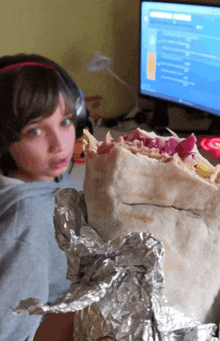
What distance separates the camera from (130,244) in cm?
42

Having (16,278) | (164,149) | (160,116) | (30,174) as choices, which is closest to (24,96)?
(30,174)

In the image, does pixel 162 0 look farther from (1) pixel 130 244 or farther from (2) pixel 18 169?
(1) pixel 130 244

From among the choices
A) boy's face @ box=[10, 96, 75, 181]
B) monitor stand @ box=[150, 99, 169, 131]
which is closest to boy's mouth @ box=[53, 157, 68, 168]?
boy's face @ box=[10, 96, 75, 181]

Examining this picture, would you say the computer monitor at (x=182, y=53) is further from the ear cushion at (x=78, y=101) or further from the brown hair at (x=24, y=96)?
the brown hair at (x=24, y=96)

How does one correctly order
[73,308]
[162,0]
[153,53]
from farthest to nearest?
[153,53]
[162,0]
[73,308]

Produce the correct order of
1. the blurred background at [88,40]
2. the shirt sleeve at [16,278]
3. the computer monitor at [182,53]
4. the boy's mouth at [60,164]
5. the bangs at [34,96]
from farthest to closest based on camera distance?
the blurred background at [88,40], the computer monitor at [182,53], the boy's mouth at [60,164], the bangs at [34,96], the shirt sleeve at [16,278]

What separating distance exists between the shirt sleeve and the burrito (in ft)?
1.52

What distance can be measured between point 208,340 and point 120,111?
1679 millimetres

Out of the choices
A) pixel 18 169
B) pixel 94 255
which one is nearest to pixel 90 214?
pixel 94 255

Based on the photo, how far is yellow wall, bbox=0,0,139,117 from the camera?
1.70 meters

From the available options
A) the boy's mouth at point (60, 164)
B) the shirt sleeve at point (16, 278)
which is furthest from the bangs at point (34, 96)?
the shirt sleeve at point (16, 278)

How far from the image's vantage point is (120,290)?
1.43 feet

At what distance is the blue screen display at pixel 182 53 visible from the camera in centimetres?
132

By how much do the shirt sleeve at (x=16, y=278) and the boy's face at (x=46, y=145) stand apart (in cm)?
25
